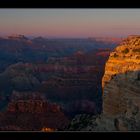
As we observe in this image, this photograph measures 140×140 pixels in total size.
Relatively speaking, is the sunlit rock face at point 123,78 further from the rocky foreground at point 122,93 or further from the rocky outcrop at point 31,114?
the rocky outcrop at point 31,114

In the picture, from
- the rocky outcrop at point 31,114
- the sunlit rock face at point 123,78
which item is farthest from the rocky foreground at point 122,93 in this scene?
the rocky outcrop at point 31,114

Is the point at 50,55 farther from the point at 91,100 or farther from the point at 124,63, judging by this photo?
the point at 124,63

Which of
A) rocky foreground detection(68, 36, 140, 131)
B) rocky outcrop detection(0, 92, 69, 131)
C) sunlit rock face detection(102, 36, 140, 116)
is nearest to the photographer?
rocky foreground detection(68, 36, 140, 131)

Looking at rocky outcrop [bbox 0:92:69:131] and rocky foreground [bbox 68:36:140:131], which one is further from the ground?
rocky foreground [bbox 68:36:140:131]

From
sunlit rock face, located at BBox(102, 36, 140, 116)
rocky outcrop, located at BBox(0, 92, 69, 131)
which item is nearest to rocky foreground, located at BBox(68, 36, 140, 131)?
sunlit rock face, located at BBox(102, 36, 140, 116)

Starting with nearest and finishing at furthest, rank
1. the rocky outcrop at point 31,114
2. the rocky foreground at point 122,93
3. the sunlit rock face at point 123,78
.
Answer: the rocky foreground at point 122,93 < the sunlit rock face at point 123,78 < the rocky outcrop at point 31,114

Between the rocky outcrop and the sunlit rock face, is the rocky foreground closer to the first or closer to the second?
the sunlit rock face

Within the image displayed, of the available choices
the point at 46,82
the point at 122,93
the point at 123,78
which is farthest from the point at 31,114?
the point at 123,78
